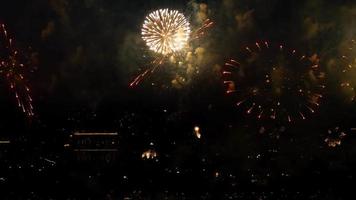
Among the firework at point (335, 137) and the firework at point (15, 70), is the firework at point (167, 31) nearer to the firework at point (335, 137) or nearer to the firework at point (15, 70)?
the firework at point (15, 70)

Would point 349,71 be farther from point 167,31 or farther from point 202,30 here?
point 167,31

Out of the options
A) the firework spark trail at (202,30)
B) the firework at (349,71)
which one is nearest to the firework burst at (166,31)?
the firework spark trail at (202,30)

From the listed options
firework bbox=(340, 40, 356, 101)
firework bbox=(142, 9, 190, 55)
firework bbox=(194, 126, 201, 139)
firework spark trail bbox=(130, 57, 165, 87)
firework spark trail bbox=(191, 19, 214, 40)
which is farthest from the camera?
firework spark trail bbox=(130, 57, 165, 87)

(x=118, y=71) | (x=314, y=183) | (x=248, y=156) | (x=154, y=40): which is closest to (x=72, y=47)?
(x=118, y=71)

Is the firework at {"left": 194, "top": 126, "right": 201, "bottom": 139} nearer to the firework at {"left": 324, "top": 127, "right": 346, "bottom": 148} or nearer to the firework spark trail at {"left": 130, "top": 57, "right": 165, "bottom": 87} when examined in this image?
the firework spark trail at {"left": 130, "top": 57, "right": 165, "bottom": 87}

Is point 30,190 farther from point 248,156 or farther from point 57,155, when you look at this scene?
point 248,156

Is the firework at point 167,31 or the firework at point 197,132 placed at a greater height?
the firework at point 167,31

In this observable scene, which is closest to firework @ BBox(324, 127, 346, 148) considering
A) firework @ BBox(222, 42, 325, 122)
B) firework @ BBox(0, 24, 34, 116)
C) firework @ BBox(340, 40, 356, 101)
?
firework @ BBox(222, 42, 325, 122)
